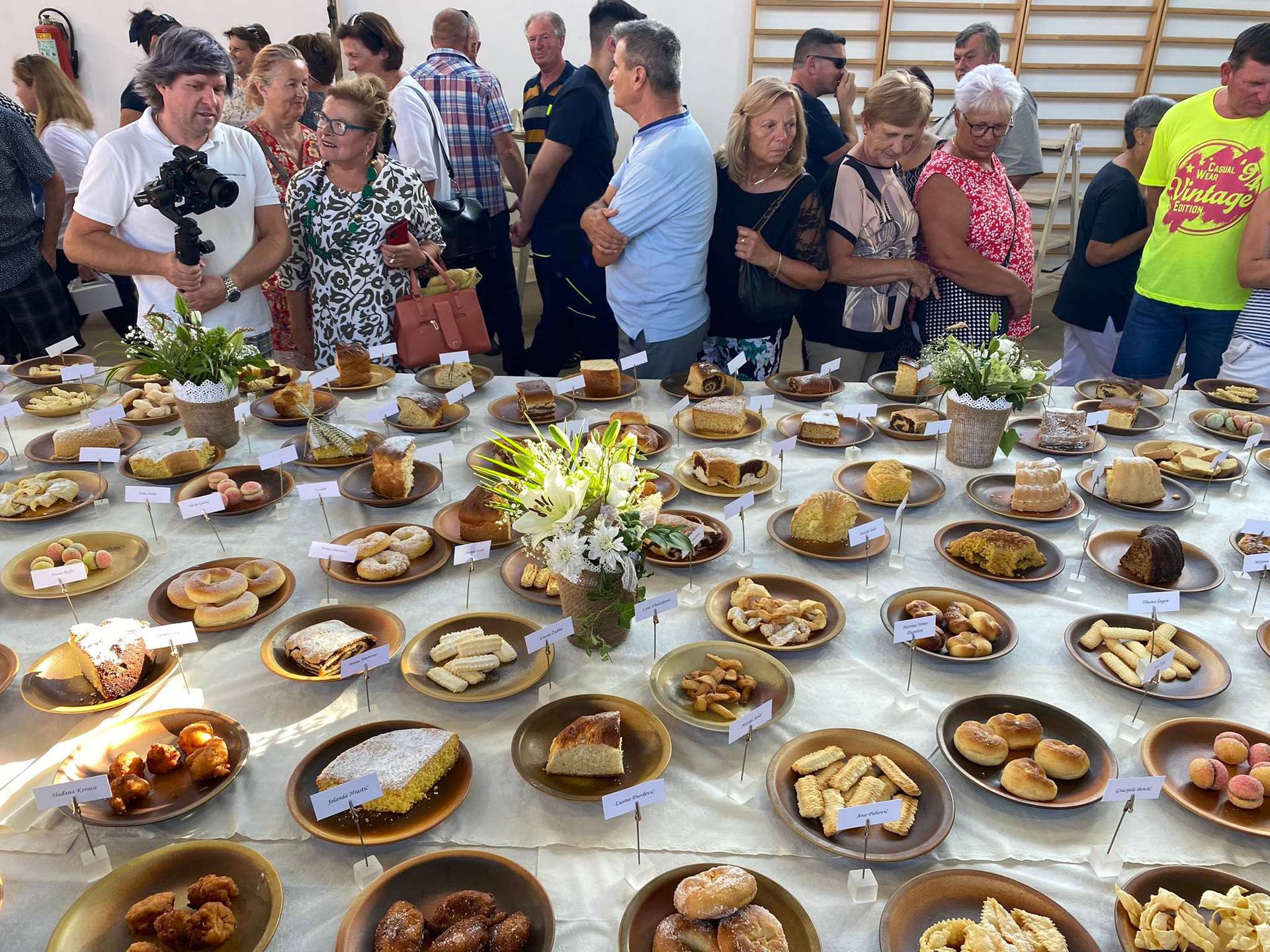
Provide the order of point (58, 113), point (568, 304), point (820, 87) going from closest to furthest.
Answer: point (820, 87) < point (568, 304) < point (58, 113)

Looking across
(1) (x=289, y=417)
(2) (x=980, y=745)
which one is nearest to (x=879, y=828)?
(2) (x=980, y=745)

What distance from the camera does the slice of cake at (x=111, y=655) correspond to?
5.11ft

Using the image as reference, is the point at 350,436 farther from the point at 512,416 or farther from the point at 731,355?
the point at 731,355

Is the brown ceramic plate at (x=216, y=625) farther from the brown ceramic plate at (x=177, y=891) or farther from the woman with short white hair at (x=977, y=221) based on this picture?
the woman with short white hair at (x=977, y=221)

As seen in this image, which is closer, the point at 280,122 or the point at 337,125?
the point at 337,125

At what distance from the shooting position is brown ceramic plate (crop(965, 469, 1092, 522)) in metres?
2.21

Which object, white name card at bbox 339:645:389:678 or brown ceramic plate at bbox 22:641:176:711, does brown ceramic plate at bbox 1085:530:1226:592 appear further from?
brown ceramic plate at bbox 22:641:176:711

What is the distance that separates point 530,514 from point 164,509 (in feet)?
4.34

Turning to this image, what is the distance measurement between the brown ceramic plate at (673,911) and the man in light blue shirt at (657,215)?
7.74 ft

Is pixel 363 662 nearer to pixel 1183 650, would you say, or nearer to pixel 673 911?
pixel 673 911

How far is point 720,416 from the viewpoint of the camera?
2.67 m

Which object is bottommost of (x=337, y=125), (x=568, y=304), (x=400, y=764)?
(x=400, y=764)

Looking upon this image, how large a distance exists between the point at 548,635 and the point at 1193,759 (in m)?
1.17

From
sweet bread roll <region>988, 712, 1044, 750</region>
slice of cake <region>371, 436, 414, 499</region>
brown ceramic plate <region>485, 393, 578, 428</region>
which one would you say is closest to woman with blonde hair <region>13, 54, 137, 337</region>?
brown ceramic plate <region>485, 393, 578, 428</region>
